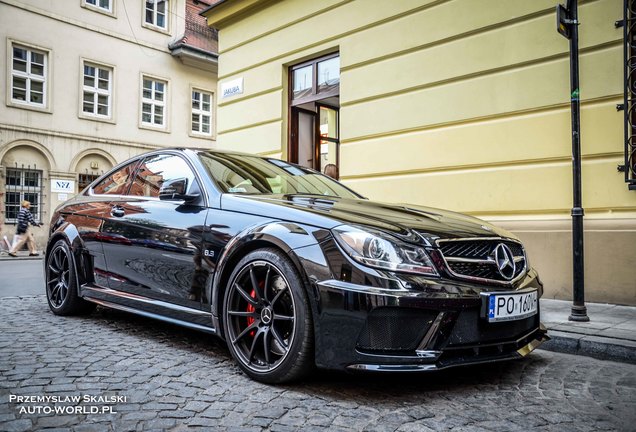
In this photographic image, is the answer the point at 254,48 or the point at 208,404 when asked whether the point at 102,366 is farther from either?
the point at 254,48

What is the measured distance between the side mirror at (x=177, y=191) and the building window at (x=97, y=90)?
60.9ft

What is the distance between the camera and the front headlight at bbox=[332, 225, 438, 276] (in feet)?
8.84

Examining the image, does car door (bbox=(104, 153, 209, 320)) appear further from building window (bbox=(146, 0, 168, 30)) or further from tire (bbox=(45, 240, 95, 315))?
building window (bbox=(146, 0, 168, 30))

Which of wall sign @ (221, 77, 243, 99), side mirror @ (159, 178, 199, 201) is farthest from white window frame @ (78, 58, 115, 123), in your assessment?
side mirror @ (159, 178, 199, 201)

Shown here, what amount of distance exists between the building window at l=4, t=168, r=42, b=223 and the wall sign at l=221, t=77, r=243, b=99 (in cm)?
1172

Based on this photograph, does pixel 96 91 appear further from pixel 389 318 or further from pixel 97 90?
pixel 389 318

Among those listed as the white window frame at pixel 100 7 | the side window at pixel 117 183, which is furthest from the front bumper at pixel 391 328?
the white window frame at pixel 100 7

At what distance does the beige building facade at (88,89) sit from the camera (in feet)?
60.7

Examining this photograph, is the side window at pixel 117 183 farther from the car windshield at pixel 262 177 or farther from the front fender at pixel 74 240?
the car windshield at pixel 262 177

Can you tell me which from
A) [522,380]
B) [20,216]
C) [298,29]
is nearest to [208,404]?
[522,380]

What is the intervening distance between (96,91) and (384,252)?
2047 centimetres

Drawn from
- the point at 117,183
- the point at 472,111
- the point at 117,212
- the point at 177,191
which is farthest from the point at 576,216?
the point at 117,183

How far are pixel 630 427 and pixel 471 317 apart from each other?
83 centimetres

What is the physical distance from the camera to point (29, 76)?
18.8 meters
